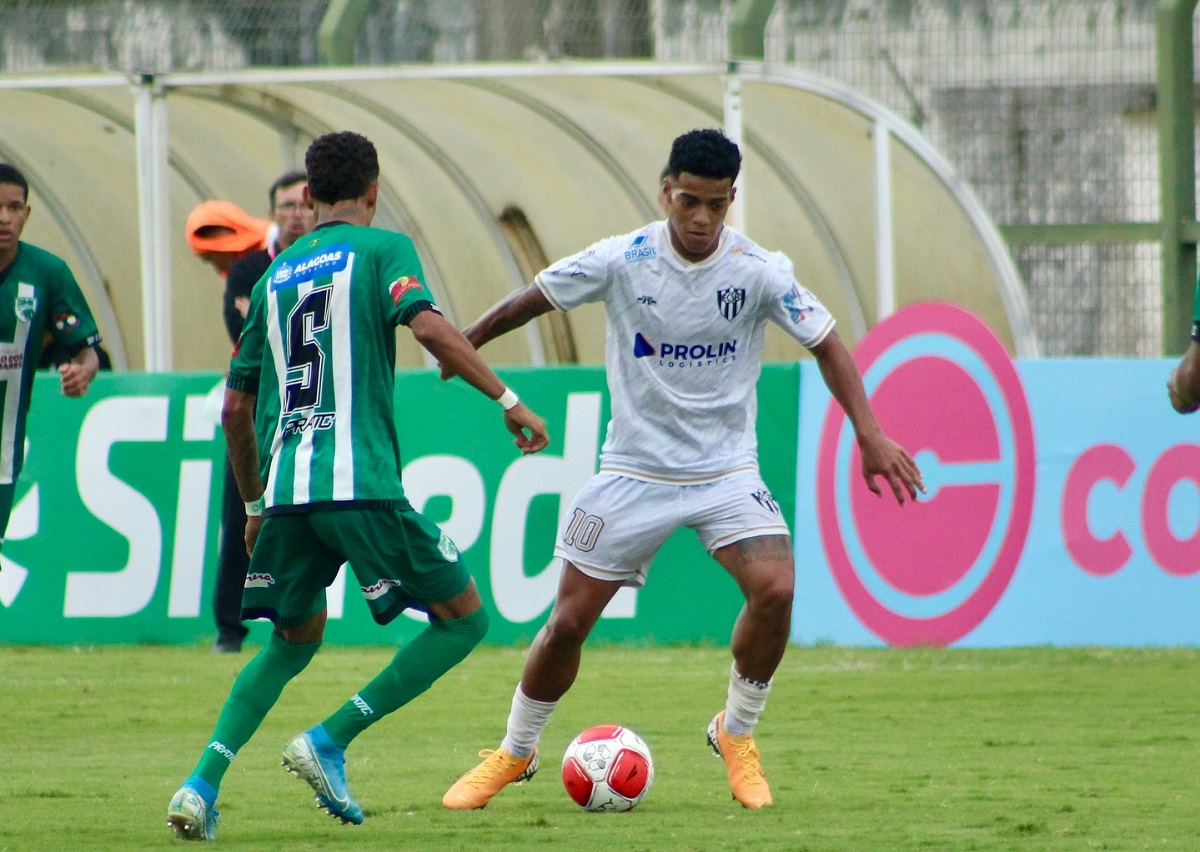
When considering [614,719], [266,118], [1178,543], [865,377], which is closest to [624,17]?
[266,118]

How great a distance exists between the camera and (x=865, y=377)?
1077cm

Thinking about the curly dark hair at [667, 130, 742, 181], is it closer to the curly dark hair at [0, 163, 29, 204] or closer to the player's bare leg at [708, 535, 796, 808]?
the player's bare leg at [708, 535, 796, 808]

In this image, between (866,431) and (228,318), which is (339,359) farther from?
(228,318)

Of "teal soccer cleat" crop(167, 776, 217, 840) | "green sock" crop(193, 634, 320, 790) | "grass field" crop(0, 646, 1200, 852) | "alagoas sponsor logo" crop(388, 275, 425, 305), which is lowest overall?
"grass field" crop(0, 646, 1200, 852)

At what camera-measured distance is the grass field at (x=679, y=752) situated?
5754mm

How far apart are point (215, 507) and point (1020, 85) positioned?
702cm

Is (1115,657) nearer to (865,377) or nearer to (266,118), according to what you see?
(865,377)

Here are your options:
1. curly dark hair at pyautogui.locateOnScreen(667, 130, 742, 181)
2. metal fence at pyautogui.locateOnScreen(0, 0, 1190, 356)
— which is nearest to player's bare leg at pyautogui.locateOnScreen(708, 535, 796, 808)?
curly dark hair at pyautogui.locateOnScreen(667, 130, 742, 181)

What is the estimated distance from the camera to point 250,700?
5.77 m

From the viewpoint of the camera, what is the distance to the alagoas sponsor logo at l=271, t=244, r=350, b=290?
224 inches

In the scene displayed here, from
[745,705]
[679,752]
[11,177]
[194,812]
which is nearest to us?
[194,812]

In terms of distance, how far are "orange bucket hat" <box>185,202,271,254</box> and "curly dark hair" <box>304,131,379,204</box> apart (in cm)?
470

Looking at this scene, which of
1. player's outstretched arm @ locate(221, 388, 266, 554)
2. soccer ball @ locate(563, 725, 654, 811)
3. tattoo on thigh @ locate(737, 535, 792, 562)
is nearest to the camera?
player's outstretched arm @ locate(221, 388, 266, 554)

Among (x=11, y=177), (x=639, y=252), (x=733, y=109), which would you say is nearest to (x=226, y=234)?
(x=11, y=177)
